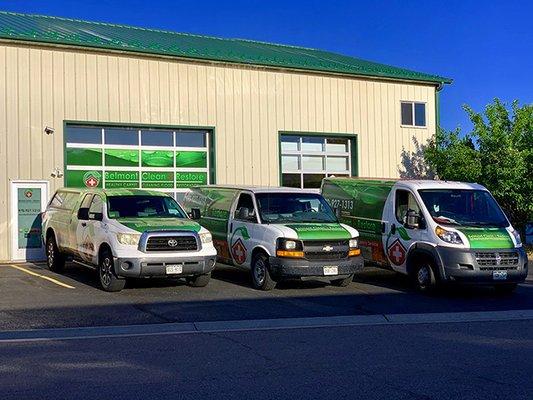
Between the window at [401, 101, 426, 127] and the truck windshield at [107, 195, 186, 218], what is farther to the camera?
the window at [401, 101, 426, 127]

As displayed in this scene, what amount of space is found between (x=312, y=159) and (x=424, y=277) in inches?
420

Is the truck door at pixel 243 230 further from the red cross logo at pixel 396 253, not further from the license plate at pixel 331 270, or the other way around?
the red cross logo at pixel 396 253

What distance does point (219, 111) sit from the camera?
874 inches

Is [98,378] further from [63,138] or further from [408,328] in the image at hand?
[63,138]

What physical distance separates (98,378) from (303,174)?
56.6 ft

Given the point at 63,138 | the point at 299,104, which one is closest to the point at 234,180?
the point at 299,104

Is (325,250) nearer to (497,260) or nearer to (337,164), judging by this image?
(497,260)

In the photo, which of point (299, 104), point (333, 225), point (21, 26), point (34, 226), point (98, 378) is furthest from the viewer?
point (299, 104)

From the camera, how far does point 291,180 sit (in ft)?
77.5

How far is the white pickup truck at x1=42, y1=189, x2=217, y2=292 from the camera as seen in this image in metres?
13.1

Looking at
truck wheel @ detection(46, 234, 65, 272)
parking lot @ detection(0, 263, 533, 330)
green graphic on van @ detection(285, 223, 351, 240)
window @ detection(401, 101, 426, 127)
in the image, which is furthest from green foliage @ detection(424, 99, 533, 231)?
truck wheel @ detection(46, 234, 65, 272)

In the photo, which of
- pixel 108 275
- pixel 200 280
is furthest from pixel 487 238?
pixel 108 275

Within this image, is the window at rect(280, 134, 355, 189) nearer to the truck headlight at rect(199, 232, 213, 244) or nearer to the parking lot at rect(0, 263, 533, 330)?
the parking lot at rect(0, 263, 533, 330)

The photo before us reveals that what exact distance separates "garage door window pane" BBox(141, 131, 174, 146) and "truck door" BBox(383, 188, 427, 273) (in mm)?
9067
